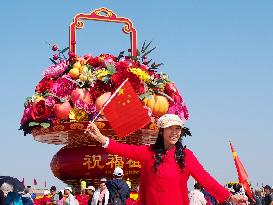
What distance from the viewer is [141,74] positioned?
465 inches

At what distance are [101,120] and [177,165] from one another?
5.96 m

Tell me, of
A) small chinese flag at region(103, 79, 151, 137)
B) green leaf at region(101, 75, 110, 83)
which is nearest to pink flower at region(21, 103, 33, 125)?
green leaf at region(101, 75, 110, 83)

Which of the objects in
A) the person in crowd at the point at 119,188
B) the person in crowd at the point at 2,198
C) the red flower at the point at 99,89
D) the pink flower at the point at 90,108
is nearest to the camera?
the person in crowd at the point at 2,198

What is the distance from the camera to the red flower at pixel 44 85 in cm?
1227

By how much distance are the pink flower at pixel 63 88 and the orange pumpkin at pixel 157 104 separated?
1635mm

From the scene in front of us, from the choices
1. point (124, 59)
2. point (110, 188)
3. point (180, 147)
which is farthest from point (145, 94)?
point (180, 147)

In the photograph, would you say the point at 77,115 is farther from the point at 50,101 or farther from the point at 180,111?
the point at 180,111

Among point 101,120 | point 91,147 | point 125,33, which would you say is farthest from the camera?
point 125,33

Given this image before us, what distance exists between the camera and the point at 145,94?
1174 cm

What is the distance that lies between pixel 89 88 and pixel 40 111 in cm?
116

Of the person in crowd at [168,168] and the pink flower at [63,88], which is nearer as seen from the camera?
the person in crowd at [168,168]

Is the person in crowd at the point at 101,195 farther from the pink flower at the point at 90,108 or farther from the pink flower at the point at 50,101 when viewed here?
Result: the pink flower at the point at 50,101

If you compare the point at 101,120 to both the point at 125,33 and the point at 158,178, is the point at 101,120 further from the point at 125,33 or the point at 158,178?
the point at 158,178

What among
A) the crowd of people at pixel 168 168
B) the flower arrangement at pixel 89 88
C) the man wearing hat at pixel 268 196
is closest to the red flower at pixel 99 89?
the flower arrangement at pixel 89 88
